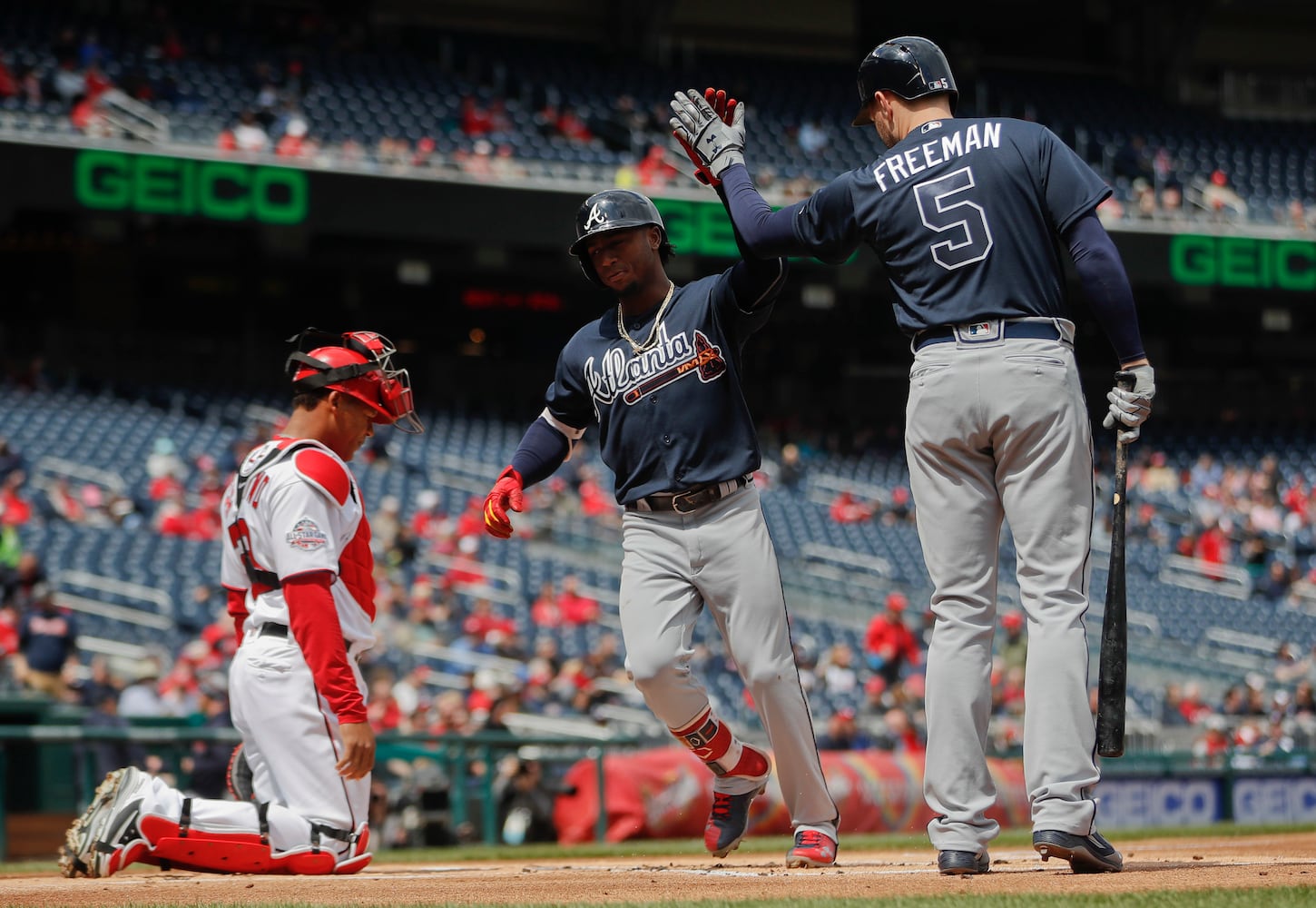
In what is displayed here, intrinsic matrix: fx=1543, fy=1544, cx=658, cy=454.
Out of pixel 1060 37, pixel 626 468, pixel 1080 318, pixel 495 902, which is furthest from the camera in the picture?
pixel 1060 37

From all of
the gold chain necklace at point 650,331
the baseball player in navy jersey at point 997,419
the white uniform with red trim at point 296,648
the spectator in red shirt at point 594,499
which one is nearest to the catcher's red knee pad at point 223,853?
the white uniform with red trim at point 296,648

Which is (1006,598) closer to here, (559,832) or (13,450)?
(559,832)

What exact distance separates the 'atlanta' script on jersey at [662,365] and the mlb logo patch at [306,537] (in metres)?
0.96

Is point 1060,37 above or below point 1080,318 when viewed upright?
above

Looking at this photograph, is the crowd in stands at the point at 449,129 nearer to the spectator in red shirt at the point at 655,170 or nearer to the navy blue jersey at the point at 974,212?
the spectator in red shirt at the point at 655,170

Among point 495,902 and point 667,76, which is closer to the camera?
point 495,902

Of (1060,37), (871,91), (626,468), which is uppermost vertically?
(1060,37)

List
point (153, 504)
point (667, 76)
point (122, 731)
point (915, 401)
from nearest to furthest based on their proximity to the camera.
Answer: point (915, 401)
point (122, 731)
point (153, 504)
point (667, 76)

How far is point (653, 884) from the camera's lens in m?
3.84

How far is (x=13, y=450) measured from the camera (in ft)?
49.5

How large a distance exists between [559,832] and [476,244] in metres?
11.9

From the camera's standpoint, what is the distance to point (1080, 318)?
2711cm

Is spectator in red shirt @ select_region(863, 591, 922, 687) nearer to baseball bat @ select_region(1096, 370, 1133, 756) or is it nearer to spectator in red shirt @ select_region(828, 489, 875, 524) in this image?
spectator in red shirt @ select_region(828, 489, 875, 524)

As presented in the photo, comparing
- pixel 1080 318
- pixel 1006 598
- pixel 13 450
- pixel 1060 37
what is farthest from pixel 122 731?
pixel 1060 37
